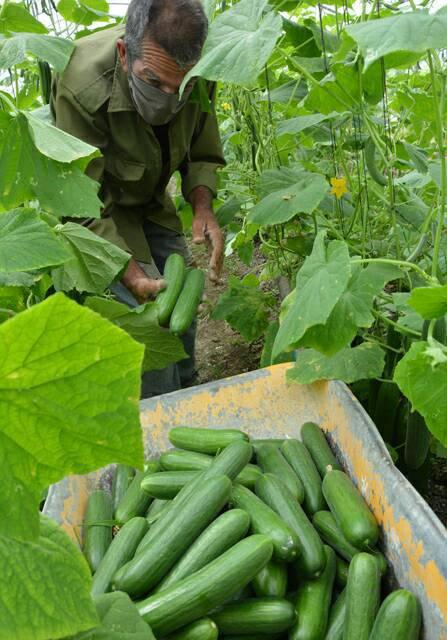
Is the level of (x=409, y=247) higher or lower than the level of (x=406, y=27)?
lower

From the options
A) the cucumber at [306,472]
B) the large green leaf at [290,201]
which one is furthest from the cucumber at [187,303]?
the cucumber at [306,472]

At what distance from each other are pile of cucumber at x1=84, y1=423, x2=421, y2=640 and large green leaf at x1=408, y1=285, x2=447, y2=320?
0.63m

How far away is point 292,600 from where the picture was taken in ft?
6.07

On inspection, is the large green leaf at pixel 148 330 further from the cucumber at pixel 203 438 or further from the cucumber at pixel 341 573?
the cucumber at pixel 341 573

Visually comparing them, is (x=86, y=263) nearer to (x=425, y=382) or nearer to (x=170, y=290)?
(x=170, y=290)

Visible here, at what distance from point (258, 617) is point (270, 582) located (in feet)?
0.43

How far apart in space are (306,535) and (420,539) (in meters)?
0.35

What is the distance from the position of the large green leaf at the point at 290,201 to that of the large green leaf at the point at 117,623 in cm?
153

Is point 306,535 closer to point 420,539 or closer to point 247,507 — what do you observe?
point 247,507

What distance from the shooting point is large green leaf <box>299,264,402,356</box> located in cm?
195

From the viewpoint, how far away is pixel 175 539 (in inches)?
72.3

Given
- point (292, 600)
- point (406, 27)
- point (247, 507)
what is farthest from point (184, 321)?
point (406, 27)

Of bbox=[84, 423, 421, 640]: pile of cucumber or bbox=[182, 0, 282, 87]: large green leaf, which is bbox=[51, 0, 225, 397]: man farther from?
bbox=[84, 423, 421, 640]: pile of cucumber

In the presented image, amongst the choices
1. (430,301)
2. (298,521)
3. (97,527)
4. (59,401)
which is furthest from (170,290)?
(59,401)
